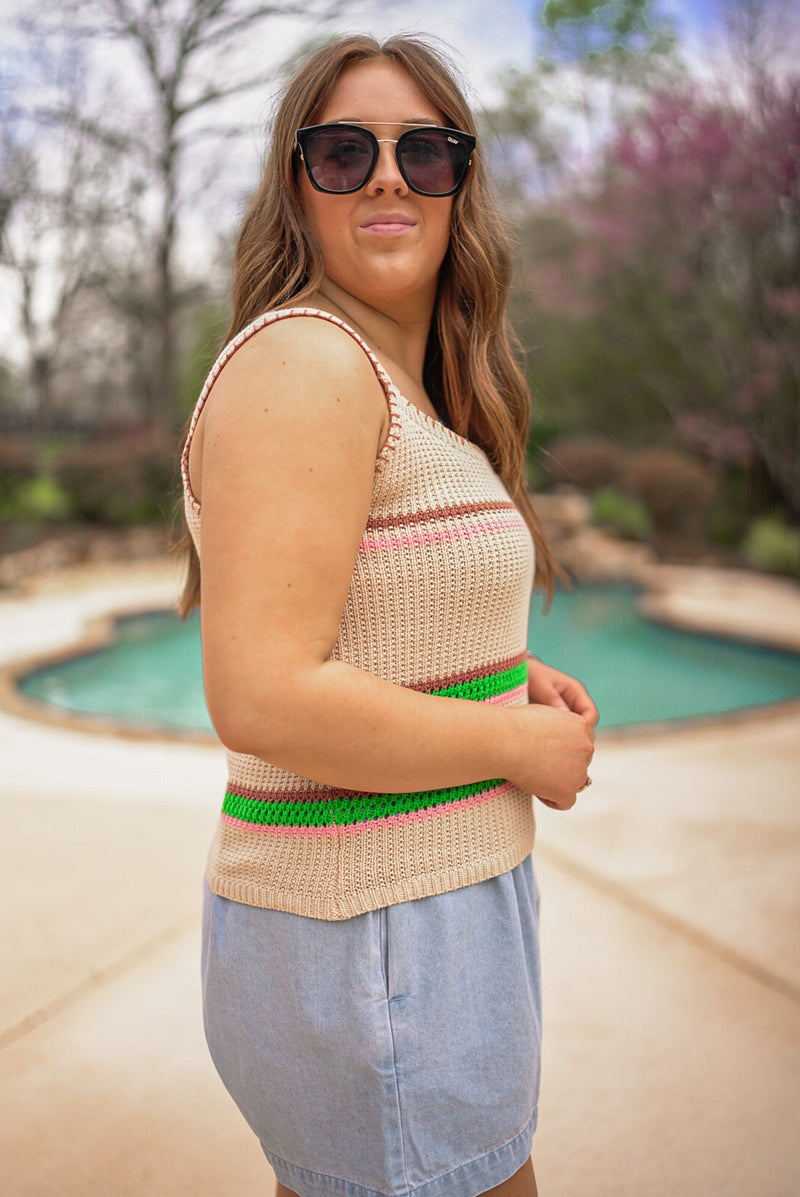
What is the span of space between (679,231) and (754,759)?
868 cm

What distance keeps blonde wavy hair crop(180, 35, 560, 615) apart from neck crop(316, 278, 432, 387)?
1.2 inches

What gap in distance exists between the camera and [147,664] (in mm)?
6605

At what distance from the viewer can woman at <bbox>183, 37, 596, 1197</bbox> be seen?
29.4 inches

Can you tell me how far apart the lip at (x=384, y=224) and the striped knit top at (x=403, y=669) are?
192 mm

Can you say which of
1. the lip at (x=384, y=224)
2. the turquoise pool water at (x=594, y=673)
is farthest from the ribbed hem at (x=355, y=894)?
the turquoise pool water at (x=594, y=673)

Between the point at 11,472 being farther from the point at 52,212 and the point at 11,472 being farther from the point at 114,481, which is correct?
the point at 52,212

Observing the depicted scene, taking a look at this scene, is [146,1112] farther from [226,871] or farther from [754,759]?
[754,759]

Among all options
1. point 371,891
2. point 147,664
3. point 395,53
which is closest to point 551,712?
point 371,891

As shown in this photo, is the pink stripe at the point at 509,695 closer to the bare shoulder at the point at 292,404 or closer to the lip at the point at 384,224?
the bare shoulder at the point at 292,404

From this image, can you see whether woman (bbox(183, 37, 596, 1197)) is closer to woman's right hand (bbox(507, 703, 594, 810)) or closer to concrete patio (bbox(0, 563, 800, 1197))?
woman's right hand (bbox(507, 703, 594, 810))

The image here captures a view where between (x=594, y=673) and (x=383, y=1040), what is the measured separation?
231 inches

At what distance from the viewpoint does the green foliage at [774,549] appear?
28.9 feet

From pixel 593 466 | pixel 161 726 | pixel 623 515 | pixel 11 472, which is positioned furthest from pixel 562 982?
pixel 593 466

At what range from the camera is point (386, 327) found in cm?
102
